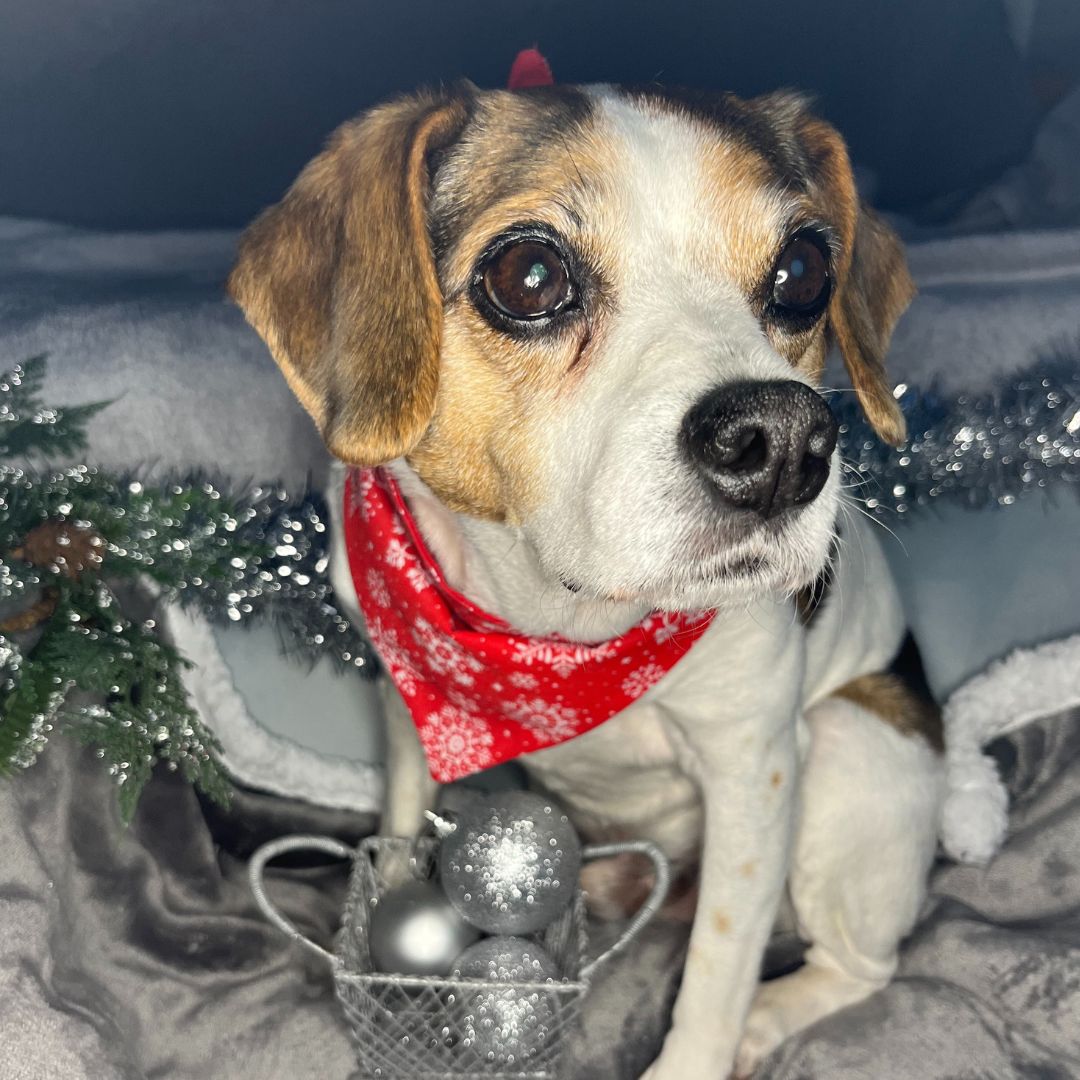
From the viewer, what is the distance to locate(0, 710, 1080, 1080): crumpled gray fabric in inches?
76.4

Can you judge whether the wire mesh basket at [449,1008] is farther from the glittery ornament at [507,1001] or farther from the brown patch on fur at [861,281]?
the brown patch on fur at [861,281]

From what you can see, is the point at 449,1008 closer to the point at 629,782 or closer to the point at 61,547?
the point at 629,782

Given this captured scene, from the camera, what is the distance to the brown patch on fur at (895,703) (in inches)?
83.7

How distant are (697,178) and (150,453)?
128cm

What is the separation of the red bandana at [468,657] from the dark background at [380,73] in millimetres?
841

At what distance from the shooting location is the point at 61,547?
210 cm

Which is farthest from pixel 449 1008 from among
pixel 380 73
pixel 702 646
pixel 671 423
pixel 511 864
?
pixel 380 73

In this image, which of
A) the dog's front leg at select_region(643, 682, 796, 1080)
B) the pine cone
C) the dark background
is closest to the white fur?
the dog's front leg at select_region(643, 682, 796, 1080)

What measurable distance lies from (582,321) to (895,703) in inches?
40.2

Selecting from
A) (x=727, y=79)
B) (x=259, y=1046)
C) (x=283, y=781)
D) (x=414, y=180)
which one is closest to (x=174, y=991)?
(x=259, y=1046)

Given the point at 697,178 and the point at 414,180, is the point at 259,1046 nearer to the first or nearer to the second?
the point at 414,180

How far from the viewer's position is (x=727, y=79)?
252 cm

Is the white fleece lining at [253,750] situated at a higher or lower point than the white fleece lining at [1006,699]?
higher

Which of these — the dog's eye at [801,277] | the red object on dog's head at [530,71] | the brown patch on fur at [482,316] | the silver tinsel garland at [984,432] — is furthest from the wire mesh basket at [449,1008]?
the red object on dog's head at [530,71]
